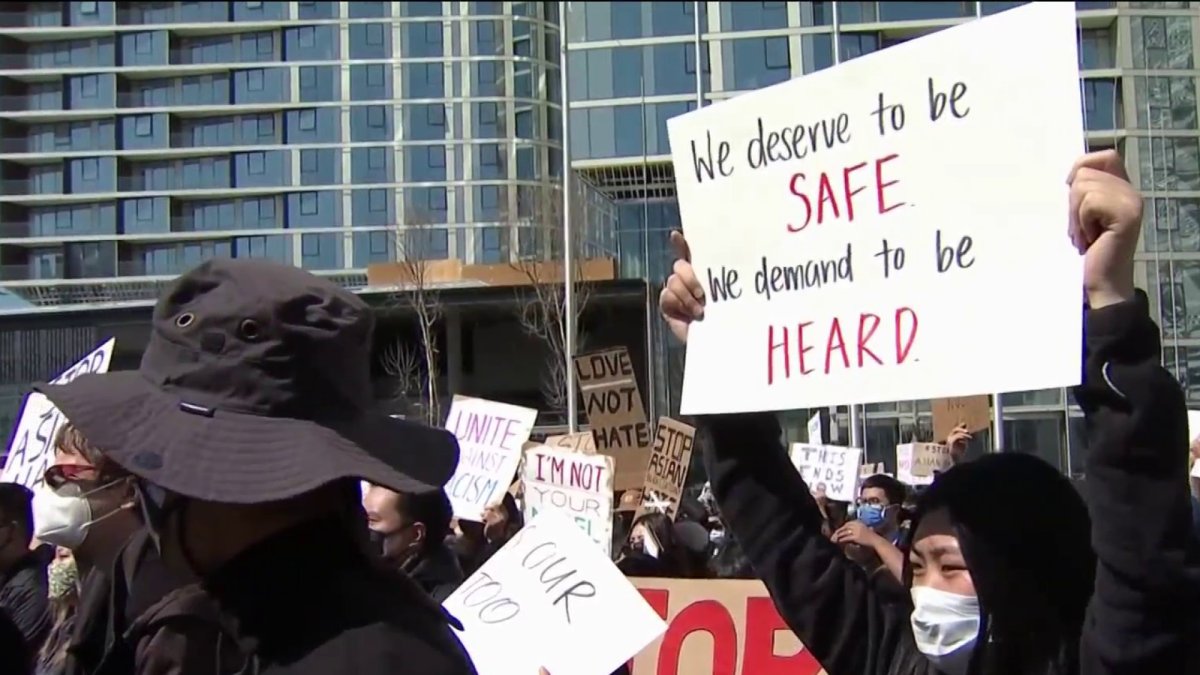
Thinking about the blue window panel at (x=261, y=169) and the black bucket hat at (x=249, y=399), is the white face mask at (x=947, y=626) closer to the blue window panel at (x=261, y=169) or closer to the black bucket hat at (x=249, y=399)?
the black bucket hat at (x=249, y=399)

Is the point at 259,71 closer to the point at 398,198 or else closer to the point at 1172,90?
the point at 398,198

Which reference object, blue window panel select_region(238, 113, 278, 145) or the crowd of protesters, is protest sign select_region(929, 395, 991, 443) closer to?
the crowd of protesters

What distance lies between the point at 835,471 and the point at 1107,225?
435 inches

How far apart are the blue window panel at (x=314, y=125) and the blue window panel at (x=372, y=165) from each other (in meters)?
1.46

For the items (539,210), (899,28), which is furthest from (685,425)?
(539,210)

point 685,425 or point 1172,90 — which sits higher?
point 1172,90

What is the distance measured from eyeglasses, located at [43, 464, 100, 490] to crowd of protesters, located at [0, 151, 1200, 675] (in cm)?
32

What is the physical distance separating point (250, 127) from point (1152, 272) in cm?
4661

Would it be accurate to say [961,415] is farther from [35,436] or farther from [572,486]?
[35,436]

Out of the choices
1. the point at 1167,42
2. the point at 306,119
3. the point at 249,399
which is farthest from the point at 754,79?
the point at 249,399

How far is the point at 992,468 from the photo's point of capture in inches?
92.2

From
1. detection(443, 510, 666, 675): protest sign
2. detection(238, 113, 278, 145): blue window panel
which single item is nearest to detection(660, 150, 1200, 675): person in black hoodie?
detection(443, 510, 666, 675): protest sign

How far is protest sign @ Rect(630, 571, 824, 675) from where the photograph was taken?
448cm

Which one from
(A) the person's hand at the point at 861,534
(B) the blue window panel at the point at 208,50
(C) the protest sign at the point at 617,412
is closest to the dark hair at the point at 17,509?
(A) the person's hand at the point at 861,534
